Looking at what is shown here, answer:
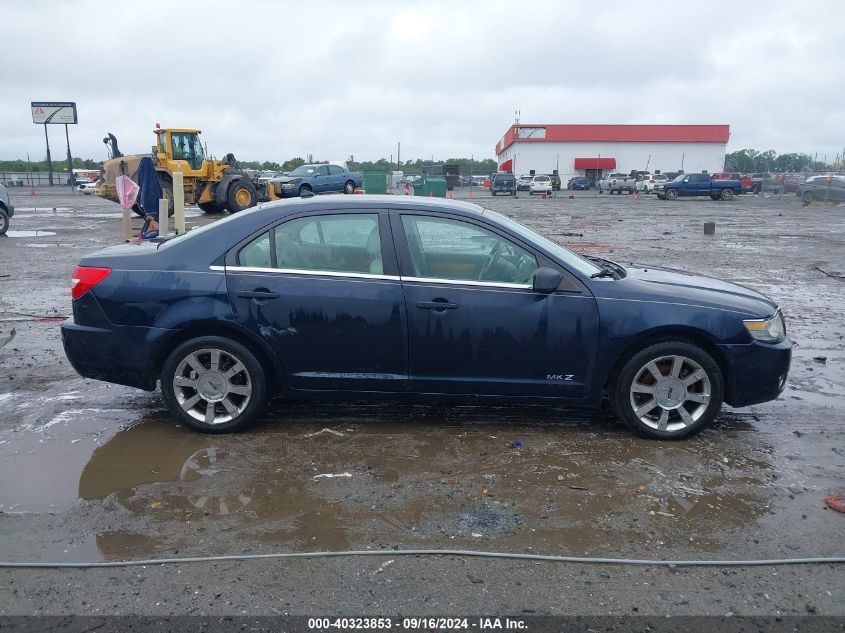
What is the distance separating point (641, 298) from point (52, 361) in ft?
17.5

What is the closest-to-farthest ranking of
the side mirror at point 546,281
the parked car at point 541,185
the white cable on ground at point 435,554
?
the white cable on ground at point 435,554 < the side mirror at point 546,281 < the parked car at point 541,185

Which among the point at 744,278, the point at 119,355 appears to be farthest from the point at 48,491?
the point at 744,278

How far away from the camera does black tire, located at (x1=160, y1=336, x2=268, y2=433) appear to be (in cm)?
466

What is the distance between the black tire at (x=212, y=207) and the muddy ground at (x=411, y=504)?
2089cm

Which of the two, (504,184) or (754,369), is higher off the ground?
(504,184)

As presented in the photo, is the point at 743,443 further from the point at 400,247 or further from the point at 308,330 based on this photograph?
the point at 308,330

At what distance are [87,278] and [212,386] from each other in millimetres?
1155

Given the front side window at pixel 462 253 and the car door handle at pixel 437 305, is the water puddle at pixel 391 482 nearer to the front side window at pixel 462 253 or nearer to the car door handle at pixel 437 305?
the car door handle at pixel 437 305

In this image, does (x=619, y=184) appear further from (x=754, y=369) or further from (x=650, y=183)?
(x=754, y=369)

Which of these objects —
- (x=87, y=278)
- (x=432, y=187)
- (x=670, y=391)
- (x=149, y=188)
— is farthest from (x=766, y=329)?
(x=432, y=187)

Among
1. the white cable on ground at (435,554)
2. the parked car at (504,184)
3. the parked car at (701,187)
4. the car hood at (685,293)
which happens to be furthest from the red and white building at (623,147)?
the white cable on ground at (435,554)

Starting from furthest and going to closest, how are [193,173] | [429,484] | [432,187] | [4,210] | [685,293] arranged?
1. [432,187]
2. [193,173]
3. [4,210]
4. [685,293]
5. [429,484]

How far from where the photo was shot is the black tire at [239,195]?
1005 inches

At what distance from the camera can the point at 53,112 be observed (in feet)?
220
